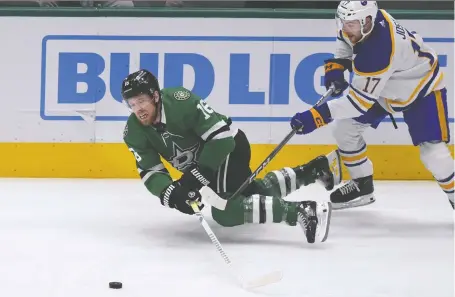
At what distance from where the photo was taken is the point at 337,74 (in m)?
3.28

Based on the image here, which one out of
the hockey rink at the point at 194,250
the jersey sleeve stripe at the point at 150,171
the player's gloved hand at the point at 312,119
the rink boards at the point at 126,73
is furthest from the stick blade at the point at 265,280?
the rink boards at the point at 126,73

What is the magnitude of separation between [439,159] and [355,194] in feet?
1.67

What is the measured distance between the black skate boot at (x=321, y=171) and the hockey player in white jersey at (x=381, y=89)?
0.07 metres

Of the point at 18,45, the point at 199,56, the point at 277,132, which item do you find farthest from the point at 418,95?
the point at 18,45

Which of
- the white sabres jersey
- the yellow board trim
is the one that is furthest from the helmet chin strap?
the yellow board trim

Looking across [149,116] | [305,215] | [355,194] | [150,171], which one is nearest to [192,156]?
[150,171]

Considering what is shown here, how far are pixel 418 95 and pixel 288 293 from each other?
4.33ft

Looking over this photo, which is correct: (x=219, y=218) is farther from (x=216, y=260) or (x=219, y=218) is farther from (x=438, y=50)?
(x=438, y=50)

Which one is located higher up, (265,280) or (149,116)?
(149,116)

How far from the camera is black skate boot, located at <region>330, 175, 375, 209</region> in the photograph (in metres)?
3.41

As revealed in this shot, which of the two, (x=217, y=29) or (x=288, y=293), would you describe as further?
(x=217, y=29)

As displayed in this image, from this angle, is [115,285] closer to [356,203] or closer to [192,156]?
[192,156]

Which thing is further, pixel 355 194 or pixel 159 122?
pixel 355 194

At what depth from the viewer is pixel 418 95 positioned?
3.06 meters
